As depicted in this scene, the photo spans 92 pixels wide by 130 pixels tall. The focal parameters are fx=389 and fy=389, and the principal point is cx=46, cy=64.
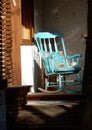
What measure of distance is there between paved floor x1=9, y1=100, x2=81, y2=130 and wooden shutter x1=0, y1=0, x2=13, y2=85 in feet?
1.83

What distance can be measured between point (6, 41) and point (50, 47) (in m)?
1.58

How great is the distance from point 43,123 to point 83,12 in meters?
3.45

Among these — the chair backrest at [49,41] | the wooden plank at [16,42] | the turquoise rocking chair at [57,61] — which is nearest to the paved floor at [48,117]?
the wooden plank at [16,42]

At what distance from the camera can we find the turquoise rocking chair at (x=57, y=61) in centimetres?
659

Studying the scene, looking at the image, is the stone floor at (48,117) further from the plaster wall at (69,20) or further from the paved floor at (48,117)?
the plaster wall at (69,20)

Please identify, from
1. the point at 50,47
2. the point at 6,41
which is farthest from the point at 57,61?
the point at 6,41

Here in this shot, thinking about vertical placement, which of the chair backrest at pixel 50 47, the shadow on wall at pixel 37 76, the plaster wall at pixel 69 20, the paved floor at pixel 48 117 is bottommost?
the paved floor at pixel 48 117

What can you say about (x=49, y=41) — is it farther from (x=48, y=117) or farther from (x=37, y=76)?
(x=48, y=117)

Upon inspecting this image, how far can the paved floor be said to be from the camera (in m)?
4.51

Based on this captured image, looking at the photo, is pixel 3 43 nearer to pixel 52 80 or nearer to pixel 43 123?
pixel 43 123

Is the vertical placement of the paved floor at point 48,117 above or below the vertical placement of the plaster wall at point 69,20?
below

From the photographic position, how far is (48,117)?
477 centimetres

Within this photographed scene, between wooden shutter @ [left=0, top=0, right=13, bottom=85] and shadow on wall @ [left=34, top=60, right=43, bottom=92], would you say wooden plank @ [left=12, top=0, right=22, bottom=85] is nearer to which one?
wooden shutter @ [left=0, top=0, right=13, bottom=85]

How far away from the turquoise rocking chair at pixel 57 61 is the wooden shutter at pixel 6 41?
1133mm
